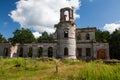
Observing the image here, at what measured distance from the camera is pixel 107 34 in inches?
1983

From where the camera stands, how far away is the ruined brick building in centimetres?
3131

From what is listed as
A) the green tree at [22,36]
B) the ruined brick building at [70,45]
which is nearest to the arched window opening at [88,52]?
the ruined brick building at [70,45]

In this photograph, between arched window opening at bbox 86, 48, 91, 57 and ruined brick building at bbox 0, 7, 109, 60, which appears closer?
ruined brick building at bbox 0, 7, 109, 60

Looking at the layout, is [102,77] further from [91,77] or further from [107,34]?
[107,34]

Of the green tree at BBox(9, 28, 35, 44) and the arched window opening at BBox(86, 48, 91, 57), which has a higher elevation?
the green tree at BBox(9, 28, 35, 44)

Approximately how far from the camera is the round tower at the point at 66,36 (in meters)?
31.1

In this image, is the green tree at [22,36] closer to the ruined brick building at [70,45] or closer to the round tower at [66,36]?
the ruined brick building at [70,45]

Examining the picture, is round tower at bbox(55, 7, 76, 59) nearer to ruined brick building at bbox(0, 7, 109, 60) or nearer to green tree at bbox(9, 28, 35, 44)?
ruined brick building at bbox(0, 7, 109, 60)

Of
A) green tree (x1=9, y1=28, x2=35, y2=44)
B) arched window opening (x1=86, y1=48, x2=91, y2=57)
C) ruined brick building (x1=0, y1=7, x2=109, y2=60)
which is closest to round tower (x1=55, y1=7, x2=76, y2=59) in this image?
ruined brick building (x1=0, y1=7, x2=109, y2=60)

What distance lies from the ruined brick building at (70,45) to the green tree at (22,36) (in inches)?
111

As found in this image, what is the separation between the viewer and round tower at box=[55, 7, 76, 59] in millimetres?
31094

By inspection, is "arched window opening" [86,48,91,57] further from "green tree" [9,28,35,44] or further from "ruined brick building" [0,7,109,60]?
"green tree" [9,28,35,44]

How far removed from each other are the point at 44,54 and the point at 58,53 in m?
4.60

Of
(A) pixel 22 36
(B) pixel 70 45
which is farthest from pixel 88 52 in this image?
(A) pixel 22 36
